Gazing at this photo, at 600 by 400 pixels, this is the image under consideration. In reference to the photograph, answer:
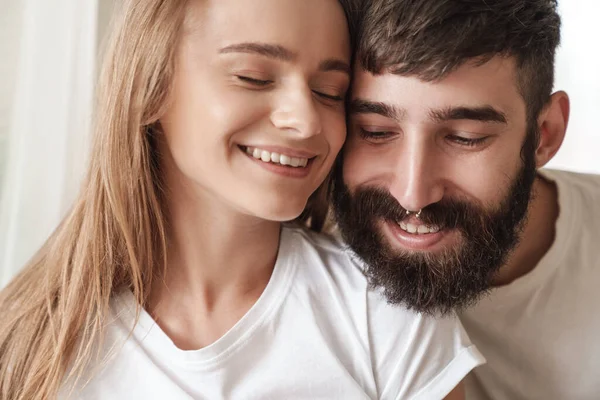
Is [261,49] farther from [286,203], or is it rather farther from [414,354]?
[414,354]

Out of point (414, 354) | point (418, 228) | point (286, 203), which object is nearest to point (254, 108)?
point (286, 203)

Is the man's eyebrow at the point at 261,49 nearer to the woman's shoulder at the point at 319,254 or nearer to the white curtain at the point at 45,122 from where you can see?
the woman's shoulder at the point at 319,254

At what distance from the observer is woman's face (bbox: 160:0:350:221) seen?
1.12m

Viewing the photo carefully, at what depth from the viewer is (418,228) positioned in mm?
1346

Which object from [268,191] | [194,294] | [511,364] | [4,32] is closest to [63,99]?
[4,32]

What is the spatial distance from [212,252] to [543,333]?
77 cm

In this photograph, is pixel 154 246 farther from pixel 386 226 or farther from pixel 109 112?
pixel 386 226

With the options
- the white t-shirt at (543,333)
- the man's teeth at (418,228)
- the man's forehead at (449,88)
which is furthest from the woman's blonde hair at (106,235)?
the white t-shirt at (543,333)

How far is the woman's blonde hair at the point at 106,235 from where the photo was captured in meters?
1.20

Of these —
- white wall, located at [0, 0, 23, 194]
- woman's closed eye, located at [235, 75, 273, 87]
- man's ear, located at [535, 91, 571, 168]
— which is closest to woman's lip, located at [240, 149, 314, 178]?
woman's closed eye, located at [235, 75, 273, 87]

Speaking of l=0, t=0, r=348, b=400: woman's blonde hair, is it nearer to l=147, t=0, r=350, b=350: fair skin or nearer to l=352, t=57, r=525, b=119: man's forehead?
l=147, t=0, r=350, b=350: fair skin

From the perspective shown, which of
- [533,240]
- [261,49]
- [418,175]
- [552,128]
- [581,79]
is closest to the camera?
[261,49]

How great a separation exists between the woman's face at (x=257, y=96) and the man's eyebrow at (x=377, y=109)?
0.20 feet

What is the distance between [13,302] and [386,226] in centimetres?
73
